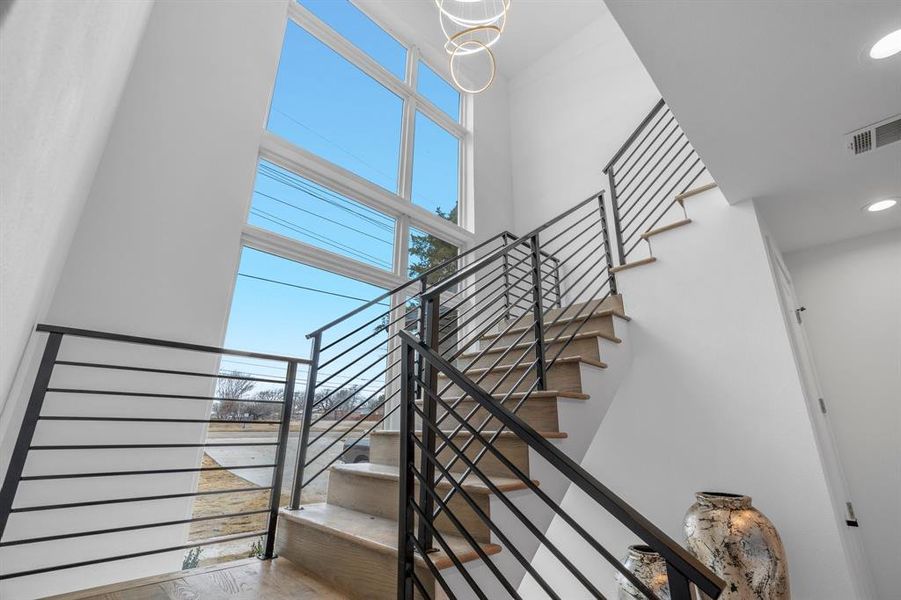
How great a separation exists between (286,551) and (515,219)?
14.8 feet

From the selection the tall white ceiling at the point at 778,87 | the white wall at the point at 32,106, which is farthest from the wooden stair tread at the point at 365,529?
the tall white ceiling at the point at 778,87

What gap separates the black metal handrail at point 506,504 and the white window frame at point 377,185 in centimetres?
212

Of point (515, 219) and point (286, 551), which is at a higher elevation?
point (515, 219)

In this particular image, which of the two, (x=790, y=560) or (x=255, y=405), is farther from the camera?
(x=255, y=405)

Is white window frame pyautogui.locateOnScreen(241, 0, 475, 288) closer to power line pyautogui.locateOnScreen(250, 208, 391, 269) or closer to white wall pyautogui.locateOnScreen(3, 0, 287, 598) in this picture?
power line pyautogui.locateOnScreen(250, 208, 391, 269)

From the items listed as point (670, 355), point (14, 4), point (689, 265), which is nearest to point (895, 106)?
point (689, 265)

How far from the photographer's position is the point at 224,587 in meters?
1.61

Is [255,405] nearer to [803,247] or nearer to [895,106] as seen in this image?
[895,106]

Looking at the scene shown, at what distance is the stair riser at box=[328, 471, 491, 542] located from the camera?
153 centimetres

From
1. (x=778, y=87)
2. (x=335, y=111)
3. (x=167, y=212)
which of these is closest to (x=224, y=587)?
(x=167, y=212)

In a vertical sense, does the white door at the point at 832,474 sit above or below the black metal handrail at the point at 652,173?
below

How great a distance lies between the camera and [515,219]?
5.48 meters

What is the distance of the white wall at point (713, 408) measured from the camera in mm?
1968

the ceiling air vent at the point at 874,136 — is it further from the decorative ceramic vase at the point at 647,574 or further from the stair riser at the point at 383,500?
the stair riser at the point at 383,500
